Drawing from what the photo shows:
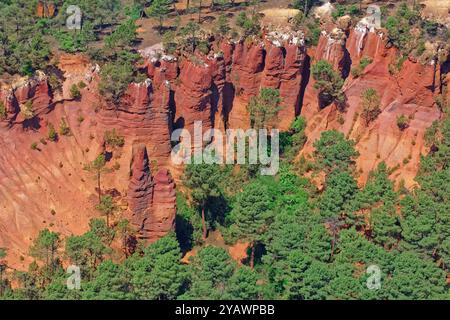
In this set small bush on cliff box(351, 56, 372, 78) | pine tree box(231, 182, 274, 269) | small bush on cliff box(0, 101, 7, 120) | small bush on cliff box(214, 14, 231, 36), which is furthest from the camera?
small bush on cliff box(214, 14, 231, 36)

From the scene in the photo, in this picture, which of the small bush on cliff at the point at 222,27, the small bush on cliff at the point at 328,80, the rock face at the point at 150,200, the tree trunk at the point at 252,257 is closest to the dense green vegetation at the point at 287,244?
the tree trunk at the point at 252,257

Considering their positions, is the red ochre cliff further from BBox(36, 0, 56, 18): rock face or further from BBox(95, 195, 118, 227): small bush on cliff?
BBox(36, 0, 56, 18): rock face

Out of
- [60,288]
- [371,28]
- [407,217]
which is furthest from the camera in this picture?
[371,28]

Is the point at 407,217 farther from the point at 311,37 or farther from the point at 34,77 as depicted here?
the point at 34,77

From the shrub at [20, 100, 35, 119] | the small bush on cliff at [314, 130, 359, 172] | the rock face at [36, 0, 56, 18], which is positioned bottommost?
the small bush on cliff at [314, 130, 359, 172]

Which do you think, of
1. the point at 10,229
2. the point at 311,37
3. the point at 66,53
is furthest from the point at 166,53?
the point at 10,229

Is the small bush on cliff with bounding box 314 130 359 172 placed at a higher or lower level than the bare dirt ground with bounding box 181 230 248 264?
higher

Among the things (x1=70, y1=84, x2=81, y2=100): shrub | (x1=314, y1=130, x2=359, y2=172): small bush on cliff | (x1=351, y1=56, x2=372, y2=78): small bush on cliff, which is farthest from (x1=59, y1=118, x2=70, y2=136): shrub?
(x1=351, y1=56, x2=372, y2=78): small bush on cliff
